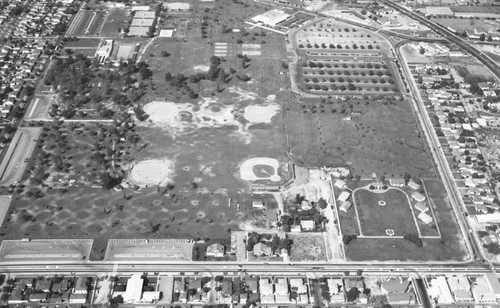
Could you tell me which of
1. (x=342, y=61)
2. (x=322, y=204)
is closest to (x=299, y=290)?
(x=322, y=204)

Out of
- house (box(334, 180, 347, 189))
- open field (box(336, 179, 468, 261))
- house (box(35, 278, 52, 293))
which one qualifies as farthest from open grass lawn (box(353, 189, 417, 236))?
house (box(35, 278, 52, 293))

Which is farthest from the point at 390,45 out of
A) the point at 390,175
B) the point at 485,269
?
the point at 485,269

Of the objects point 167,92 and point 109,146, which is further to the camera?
point 167,92

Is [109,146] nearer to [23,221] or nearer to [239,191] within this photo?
[23,221]

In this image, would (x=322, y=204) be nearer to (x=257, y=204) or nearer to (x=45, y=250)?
(x=257, y=204)

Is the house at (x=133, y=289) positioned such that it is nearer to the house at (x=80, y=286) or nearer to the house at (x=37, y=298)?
the house at (x=80, y=286)

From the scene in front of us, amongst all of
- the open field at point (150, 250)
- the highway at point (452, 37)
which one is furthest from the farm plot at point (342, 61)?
the open field at point (150, 250)
